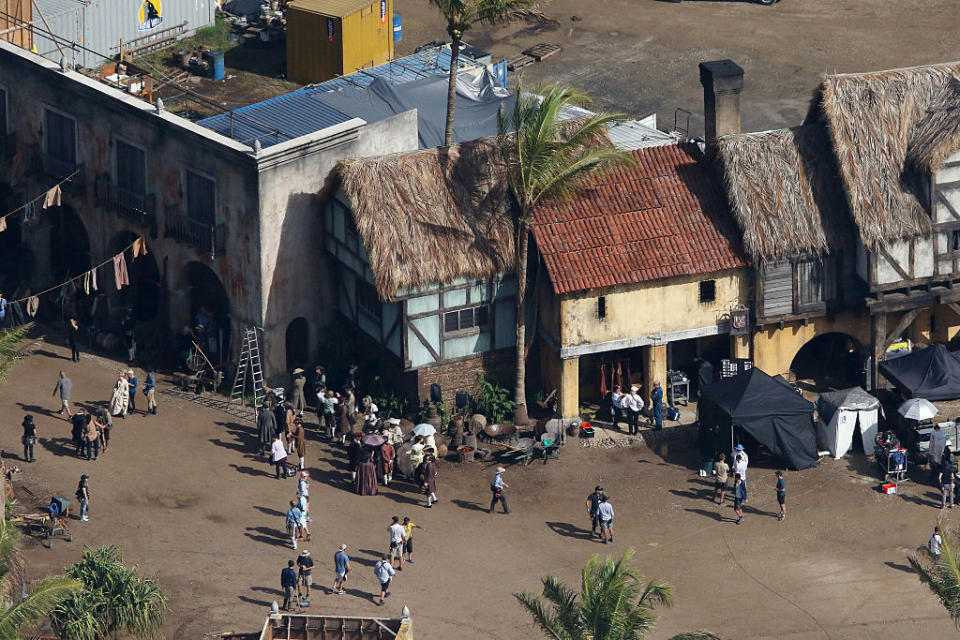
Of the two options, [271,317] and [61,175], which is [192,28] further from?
[271,317]

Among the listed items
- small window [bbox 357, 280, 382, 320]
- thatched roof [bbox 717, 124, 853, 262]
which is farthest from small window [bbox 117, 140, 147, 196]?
thatched roof [bbox 717, 124, 853, 262]

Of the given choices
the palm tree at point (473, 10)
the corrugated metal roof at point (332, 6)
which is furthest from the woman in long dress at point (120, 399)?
the corrugated metal roof at point (332, 6)

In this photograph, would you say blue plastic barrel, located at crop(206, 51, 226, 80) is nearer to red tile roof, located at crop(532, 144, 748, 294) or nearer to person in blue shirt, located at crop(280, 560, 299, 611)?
red tile roof, located at crop(532, 144, 748, 294)

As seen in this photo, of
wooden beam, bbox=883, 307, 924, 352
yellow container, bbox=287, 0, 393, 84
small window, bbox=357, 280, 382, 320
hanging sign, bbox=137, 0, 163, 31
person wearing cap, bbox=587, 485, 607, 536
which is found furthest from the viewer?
hanging sign, bbox=137, 0, 163, 31

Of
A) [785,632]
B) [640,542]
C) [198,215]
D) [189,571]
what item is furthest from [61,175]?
[785,632]

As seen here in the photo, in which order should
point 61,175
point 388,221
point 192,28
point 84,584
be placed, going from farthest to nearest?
1. point 192,28
2. point 61,175
3. point 388,221
4. point 84,584

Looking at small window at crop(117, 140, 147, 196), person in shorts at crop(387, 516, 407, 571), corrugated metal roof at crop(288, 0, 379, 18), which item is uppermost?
corrugated metal roof at crop(288, 0, 379, 18)

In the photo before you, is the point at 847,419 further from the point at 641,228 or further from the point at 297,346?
the point at 297,346
